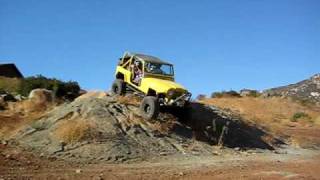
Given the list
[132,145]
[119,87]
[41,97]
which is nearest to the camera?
[132,145]

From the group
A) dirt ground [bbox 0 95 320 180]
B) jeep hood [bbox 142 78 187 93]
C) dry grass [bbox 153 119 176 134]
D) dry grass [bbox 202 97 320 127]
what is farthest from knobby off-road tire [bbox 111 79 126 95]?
dry grass [bbox 202 97 320 127]

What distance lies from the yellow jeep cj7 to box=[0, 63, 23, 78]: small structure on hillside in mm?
33469

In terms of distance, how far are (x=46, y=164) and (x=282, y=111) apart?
30.4m

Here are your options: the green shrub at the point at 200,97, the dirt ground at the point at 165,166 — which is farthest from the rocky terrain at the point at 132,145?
the green shrub at the point at 200,97

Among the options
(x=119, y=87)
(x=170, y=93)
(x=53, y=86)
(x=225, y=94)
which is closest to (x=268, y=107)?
(x=225, y=94)

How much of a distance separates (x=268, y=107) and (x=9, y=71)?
28322 mm

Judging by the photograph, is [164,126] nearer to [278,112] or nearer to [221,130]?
[221,130]

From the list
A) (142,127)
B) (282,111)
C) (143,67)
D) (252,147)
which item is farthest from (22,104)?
(282,111)

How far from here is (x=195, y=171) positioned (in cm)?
1413

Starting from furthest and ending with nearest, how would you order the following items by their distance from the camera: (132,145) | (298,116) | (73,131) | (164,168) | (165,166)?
(298,116)
(132,145)
(73,131)
(165,166)
(164,168)

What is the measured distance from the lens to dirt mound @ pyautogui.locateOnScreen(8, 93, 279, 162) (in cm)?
1594

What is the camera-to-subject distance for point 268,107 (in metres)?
41.8

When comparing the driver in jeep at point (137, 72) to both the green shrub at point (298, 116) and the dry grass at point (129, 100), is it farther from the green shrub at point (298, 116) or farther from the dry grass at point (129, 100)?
the green shrub at point (298, 116)

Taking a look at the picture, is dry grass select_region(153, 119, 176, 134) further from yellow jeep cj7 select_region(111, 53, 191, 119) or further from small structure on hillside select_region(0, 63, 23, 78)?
small structure on hillside select_region(0, 63, 23, 78)
